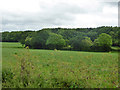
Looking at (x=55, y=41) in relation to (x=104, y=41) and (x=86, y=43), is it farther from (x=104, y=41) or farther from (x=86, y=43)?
(x=104, y=41)

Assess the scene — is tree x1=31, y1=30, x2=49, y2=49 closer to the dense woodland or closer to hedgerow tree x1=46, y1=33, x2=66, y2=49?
the dense woodland

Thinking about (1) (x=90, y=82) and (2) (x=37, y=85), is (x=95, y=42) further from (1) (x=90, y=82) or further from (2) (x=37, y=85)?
(2) (x=37, y=85)

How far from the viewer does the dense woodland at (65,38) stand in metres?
4.64

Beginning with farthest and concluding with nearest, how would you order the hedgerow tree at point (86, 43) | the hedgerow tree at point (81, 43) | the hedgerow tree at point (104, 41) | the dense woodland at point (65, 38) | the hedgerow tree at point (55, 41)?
the hedgerow tree at point (104, 41), the hedgerow tree at point (86, 43), the hedgerow tree at point (81, 43), the hedgerow tree at point (55, 41), the dense woodland at point (65, 38)

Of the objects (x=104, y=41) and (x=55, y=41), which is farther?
(x=104, y=41)

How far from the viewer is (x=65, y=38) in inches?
203

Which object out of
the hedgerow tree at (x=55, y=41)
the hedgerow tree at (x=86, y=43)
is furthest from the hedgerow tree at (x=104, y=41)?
the hedgerow tree at (x=55, y=41)

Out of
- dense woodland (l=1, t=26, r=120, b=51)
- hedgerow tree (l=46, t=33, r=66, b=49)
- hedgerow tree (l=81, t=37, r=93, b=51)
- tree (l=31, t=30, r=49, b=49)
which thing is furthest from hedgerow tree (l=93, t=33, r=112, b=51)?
tree (l=31, t=30, r=49, b=49)

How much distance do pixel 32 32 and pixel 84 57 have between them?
9.81 ft

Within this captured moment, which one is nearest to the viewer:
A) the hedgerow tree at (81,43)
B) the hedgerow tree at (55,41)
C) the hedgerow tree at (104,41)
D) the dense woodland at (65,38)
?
the dense woodland at (65,38)

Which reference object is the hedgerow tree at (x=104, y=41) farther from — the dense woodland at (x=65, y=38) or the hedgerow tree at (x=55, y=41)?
the hedgerow tree at (x=55, y=41)

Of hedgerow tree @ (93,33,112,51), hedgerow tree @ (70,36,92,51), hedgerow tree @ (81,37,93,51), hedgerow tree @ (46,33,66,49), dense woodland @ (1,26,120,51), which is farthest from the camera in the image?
hedgerow tree @ (93,33,112,51)

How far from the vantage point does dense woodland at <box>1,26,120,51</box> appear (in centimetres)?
464

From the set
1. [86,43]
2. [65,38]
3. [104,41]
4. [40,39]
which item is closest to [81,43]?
[86,43]
